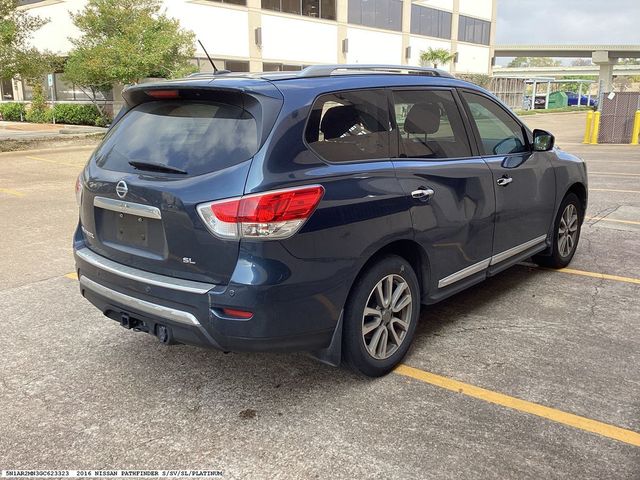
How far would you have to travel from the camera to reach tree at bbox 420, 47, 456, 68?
4303cm

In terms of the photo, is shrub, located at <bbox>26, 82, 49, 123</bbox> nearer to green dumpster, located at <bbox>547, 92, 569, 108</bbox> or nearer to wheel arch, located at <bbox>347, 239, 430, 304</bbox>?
wheel arch, located at <bbox>347, 239, 430, 304</bbox>

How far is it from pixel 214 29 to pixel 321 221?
91.0ft

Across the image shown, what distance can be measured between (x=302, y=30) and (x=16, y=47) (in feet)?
61.7

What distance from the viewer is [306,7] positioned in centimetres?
3359

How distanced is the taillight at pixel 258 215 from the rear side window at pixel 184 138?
24 centimetres

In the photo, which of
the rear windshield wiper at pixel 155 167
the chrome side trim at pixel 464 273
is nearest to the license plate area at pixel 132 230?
the rear windshield wiper at pixel 155 167

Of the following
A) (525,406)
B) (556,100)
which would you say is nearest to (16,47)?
(525,406)

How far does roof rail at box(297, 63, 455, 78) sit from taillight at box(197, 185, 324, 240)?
0.87 m

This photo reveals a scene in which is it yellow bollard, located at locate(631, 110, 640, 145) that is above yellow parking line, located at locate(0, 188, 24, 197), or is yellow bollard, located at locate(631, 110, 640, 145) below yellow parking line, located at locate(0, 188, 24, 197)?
above

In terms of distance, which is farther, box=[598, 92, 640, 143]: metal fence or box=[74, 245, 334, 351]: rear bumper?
box=[598, 92, 640, 143]: metal fence

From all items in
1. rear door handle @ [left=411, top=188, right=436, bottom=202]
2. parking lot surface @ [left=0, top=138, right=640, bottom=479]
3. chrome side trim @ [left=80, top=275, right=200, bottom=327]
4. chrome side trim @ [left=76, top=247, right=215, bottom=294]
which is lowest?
parking lot surface @ [left=0, top=138, right=640, bottom=479]

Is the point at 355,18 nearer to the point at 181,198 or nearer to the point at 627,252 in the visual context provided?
the point at 627,252

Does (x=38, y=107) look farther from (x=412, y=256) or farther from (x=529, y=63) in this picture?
(x=529, y=63)

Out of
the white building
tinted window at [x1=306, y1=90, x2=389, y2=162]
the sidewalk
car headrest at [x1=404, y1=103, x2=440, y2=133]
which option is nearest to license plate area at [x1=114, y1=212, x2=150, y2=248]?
tinted window at [x1=306, y1=90, x2=389, y2=162]
